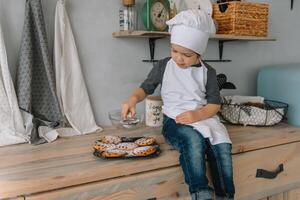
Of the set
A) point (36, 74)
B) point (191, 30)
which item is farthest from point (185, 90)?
point (36, 74)

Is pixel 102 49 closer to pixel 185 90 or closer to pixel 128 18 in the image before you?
pixel 128 18

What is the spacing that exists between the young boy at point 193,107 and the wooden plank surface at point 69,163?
0.25 feet

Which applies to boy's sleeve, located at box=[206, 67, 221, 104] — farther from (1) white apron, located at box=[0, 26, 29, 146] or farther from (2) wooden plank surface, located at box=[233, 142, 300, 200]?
(1) white apron, located at box=[0, 26, 29, 146]

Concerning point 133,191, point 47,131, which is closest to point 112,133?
point 47,131

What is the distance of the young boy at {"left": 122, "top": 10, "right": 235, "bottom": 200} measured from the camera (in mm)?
1178

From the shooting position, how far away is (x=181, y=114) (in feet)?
4.25

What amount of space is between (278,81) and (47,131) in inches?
45.2

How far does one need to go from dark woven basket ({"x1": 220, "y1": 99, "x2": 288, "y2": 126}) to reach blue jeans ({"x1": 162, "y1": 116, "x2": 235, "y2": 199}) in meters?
0.41

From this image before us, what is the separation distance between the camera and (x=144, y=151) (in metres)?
1.17

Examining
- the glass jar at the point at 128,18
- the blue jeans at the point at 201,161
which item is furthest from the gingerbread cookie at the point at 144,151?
the glass jar at the point at 128,18

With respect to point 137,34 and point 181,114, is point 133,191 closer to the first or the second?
point 181,114

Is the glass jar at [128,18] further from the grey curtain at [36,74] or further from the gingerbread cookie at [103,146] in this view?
the gingerbread cookie at [103,146]

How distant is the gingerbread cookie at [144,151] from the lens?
116cm

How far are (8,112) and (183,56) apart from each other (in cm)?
68
